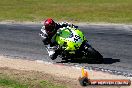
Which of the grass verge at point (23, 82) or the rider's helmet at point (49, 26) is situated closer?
the grass verge at point (23, 82)

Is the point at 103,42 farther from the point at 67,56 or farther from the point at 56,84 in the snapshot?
the point at 56,84

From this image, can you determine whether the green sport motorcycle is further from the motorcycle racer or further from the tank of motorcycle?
the motorcycle racer

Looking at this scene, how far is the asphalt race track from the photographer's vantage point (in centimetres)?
1652

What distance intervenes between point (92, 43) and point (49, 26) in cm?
444

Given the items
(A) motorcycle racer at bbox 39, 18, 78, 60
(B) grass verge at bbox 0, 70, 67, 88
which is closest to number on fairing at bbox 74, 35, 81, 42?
(A) motorcycle racer at bbox 39, 18, 78, 60

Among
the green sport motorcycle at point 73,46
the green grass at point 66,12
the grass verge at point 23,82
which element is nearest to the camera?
the grass verge at point 23,82

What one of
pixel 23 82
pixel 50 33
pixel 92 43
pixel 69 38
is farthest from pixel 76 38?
pixel 92 43

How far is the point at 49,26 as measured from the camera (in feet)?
54.6

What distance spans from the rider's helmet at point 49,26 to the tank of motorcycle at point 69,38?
347 millimetres

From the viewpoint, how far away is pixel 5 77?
14125mm

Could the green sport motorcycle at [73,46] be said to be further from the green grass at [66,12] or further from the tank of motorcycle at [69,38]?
the green grass at [66,12]

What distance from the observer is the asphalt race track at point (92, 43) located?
1652 cm

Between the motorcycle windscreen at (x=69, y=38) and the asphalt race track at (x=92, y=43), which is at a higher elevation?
the motorcycle windscreen at (x=69, y=38)

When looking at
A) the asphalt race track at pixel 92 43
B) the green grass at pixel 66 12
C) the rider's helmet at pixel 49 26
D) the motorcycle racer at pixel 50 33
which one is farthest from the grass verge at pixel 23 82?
the green grass at pixel 66 12
